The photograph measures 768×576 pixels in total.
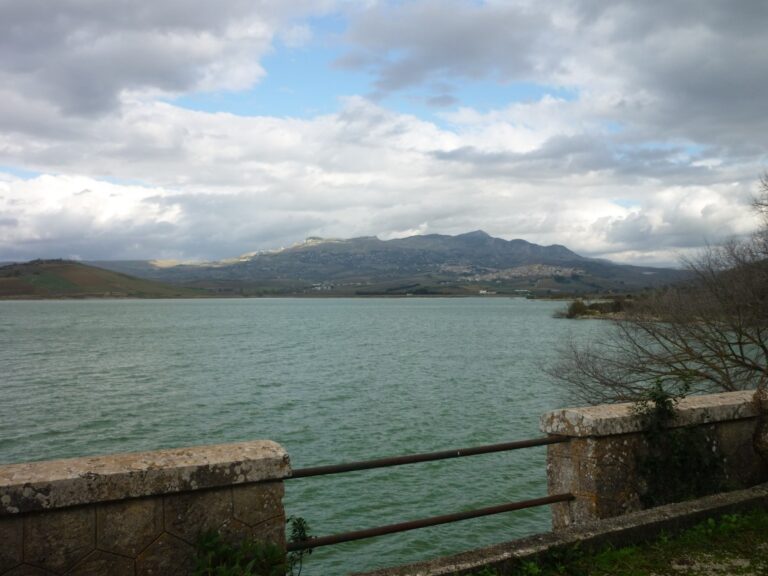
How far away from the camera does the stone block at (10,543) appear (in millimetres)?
3416

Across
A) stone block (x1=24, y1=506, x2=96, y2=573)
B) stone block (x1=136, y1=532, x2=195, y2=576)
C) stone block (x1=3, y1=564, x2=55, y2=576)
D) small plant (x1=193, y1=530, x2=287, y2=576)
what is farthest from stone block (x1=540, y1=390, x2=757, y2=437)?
stone block (x1=3, y1=564, x2=55, y2=576)

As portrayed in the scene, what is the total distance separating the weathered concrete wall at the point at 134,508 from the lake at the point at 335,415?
833 cm

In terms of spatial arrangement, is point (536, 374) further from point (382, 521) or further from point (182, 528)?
point (182, 528)

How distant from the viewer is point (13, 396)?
30.8m

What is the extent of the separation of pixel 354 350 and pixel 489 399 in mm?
27213

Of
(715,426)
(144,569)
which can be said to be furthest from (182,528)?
(715,426)

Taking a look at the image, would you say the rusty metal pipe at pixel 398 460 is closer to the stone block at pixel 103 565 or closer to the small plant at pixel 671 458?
the small plant at pixel 671 458

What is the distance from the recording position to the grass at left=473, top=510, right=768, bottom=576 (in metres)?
4.45

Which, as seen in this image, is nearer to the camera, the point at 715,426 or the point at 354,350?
the point at 715,426

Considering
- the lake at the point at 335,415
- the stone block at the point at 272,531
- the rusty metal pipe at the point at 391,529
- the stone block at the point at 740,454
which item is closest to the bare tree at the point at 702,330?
the lake at the point at 335,415

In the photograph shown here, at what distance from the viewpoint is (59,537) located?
140 inches

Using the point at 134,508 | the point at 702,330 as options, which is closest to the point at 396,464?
the point at 134,508

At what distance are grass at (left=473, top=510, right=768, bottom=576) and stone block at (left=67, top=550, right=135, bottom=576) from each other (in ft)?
7.79

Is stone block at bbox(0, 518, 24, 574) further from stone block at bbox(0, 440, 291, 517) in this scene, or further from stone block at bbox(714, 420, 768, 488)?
stone block at bbox(714, 420, 768, 488)
